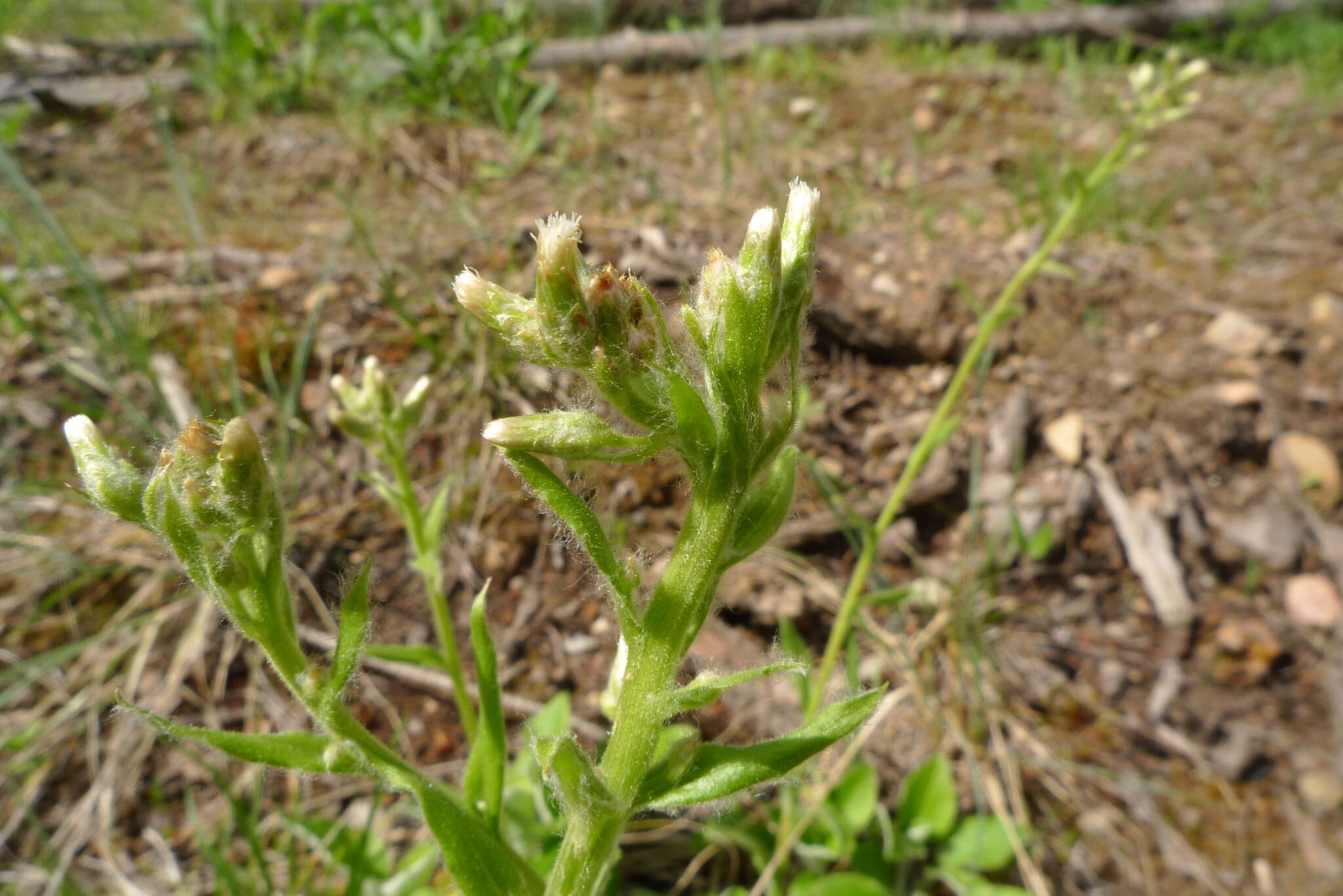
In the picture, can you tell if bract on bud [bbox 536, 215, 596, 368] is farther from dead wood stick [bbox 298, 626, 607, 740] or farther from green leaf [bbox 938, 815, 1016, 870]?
green leaf [bbox 938, 815, 1016, 870]

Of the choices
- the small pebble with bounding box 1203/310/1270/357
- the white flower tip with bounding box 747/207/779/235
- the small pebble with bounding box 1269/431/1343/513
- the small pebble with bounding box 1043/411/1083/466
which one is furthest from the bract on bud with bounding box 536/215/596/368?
the small pebble with bounding box 1203/310/1270/357

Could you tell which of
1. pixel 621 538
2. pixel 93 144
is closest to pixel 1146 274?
pixel 621 538

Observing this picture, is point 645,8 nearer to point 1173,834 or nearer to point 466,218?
point 466,218

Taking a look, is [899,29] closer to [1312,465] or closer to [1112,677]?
[1312,465]

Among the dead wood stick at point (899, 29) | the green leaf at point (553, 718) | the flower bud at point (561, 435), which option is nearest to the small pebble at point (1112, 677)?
the green leaf at point (553, 718)

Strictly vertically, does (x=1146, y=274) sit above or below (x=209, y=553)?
below

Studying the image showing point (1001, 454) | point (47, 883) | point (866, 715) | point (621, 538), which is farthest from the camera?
point (1001, 454)
